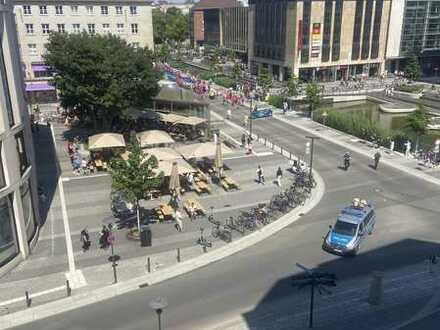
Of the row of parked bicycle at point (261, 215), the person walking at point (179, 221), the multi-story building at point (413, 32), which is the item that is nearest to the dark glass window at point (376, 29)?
the multi-story building at point (413, 32)

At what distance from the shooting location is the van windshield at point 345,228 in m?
23.1

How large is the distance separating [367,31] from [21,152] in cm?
7425

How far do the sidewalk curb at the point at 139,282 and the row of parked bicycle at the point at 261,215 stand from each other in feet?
1.76

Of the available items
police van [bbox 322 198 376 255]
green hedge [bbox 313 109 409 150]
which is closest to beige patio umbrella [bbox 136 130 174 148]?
police van [bbox 322 198 376 255]

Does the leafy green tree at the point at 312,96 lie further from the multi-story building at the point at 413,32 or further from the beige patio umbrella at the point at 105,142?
the multi-story building at the point at 413,32

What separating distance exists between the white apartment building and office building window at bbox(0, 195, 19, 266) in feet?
134

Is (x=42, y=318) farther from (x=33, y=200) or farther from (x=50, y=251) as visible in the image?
(x=33, y=200)

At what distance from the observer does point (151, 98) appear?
42156mm

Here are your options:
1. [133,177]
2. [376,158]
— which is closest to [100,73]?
[133,177]

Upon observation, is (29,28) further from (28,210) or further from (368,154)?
(368,154)

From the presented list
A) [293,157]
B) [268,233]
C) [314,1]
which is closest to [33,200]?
[268,233]

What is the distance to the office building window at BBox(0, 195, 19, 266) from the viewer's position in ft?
69.6

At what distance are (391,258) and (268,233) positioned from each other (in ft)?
21.0

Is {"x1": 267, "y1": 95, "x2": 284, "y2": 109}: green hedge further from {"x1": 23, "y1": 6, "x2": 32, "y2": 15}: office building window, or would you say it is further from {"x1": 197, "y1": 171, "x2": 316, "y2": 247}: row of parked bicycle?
{"x1": 23, "y1": 6, "x2": 32, "y2": 15}: office building window
